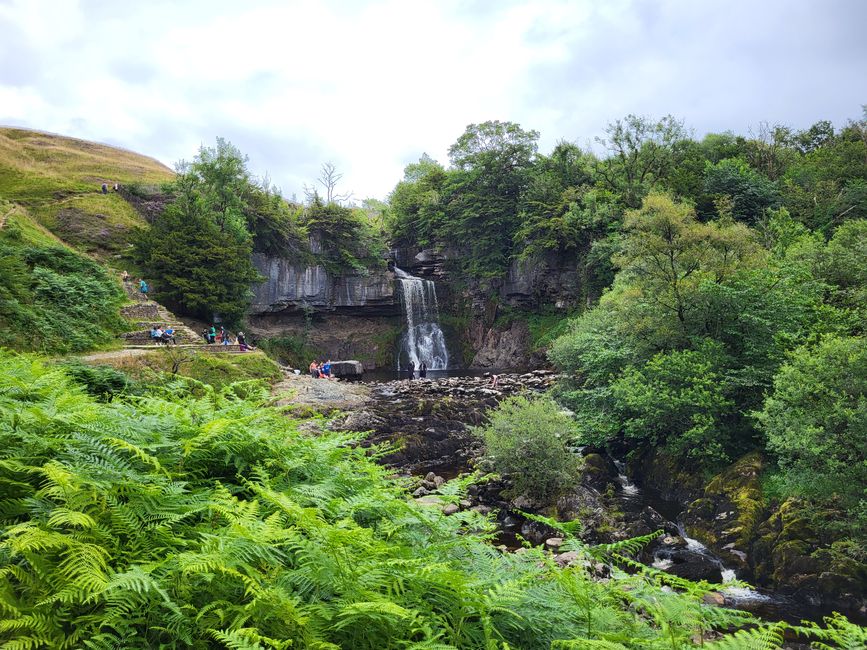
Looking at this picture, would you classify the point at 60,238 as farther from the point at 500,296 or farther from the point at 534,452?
the point at 534,452

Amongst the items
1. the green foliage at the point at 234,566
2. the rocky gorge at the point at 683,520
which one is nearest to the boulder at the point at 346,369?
the rocky gorge at the point at 683,520

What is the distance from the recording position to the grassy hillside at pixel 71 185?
118ft

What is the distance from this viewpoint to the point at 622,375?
60.2 ft

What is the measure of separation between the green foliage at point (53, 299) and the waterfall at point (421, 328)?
90.5 feet

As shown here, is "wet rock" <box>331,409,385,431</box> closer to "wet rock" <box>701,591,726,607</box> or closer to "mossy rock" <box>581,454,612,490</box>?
"mossy rock" <box>581,454,612,490</box>

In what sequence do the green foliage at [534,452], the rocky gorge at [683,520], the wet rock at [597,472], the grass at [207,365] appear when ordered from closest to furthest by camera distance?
the rocky gorge at [683,520] → the green foliage at [534,452] → the wet rock at [597,472] → the grass at [207,365]

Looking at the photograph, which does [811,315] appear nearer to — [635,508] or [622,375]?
[622,375]

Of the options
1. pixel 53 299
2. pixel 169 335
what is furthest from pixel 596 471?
pixel 53 299

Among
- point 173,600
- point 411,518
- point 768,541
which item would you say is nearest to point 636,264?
point 768,541

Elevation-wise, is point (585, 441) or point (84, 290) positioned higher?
point (84, 290)

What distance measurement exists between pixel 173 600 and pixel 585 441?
17.2 metres

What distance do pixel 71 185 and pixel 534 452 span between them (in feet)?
161

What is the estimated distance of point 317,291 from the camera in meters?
47.8

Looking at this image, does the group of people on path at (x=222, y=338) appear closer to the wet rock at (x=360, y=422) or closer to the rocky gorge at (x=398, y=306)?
the wet rock at (x=360, y=422)
